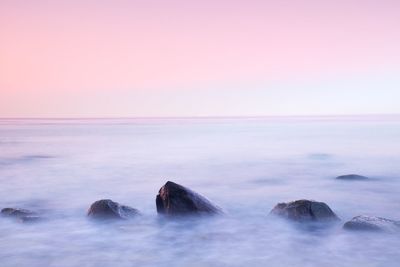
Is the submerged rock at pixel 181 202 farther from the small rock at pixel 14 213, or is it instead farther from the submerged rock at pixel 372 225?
the small rock at pixel 14 213

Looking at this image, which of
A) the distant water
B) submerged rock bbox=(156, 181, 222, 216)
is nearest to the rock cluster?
submerged rock bbox=(156, 181, 222, 216)

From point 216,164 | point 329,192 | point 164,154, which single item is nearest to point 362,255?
point 329,192

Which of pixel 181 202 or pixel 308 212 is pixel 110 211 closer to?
pixel 181 202

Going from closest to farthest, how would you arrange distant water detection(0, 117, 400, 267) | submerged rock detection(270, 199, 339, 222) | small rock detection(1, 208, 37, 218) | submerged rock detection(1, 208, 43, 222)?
distant water detection(0, 117, 400, 267) → submerged rock detection(270, 199, 339, 222) → submerged rock detection(1, 208, 43, 222) → small rock detection(1, 208, 37, 218)

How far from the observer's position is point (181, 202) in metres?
7.93

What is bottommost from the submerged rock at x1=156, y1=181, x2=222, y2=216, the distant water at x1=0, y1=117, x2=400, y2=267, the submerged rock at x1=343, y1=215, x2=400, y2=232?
the distant water at x1=0, y1=117, x2=400, y2=267

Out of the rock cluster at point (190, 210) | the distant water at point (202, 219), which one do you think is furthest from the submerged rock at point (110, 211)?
the distant water at point (202, 219)

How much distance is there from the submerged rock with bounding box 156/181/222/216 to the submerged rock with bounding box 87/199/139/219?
594 mm

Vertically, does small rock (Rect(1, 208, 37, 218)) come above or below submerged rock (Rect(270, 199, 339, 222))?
below

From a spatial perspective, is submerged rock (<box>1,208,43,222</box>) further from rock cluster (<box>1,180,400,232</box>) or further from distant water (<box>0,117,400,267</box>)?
distant water (<box>0,117,400,267</box>)

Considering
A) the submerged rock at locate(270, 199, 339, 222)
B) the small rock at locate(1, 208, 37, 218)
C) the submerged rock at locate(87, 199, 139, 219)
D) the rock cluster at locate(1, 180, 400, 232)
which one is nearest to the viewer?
the rock cluster at locate(1, 180, 400, 232)

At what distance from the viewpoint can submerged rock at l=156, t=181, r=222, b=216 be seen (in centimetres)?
774

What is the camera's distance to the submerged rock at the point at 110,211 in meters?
7.97

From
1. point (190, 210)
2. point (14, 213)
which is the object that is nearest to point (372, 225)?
point (190, 210)
